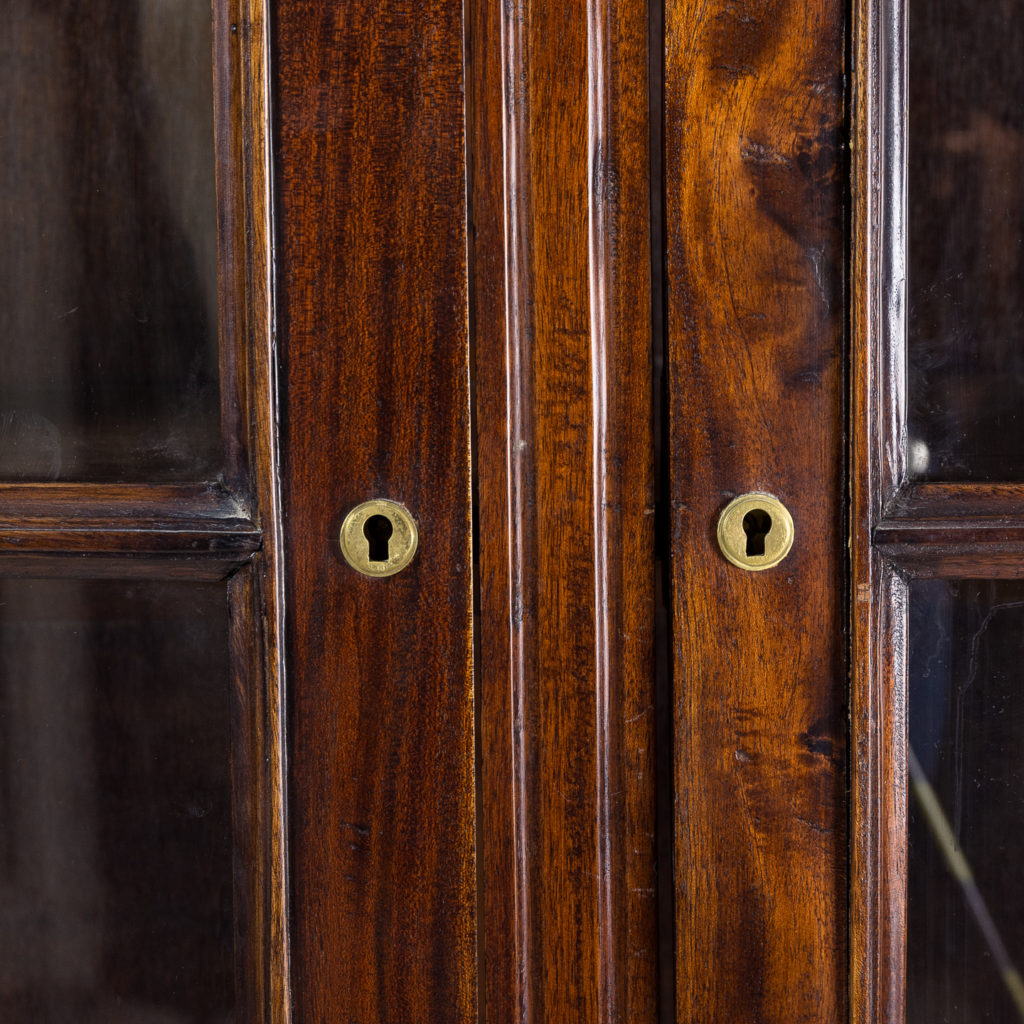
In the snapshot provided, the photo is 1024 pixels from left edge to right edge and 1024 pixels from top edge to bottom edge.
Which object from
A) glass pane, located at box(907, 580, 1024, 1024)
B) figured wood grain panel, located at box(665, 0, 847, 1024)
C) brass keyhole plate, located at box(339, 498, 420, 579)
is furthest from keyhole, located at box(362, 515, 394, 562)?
glass pane, located at box(907, 580, 1024, 1024)

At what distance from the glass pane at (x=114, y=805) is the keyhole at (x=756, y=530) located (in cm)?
26

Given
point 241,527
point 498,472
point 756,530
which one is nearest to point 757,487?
Result: point 756,530

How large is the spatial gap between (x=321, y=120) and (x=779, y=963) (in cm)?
46

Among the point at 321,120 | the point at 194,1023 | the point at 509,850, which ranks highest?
the point at 321,120

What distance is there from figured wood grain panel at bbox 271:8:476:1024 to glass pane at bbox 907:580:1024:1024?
0.74 feet

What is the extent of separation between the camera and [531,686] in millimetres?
399

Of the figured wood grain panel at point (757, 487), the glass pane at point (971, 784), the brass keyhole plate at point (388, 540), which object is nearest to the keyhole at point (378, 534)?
the brass keyhole plate at point (388, 540)

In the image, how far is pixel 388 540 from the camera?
0.40 metres

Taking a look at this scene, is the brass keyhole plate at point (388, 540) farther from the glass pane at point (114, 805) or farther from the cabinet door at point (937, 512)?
the cabinet door at point (937, 512)

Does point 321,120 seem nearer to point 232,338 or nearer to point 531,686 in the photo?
point 232,338

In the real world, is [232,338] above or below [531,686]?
above

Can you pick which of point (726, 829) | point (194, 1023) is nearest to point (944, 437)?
point (726, 829)

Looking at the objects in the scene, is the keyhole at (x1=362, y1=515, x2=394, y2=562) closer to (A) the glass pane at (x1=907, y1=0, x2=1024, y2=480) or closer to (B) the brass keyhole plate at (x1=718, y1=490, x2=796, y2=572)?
(B) the brass keyhole plate at (x1=718, y1=490, x2=796, y2=572)

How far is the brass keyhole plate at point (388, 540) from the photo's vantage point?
0.39 m
